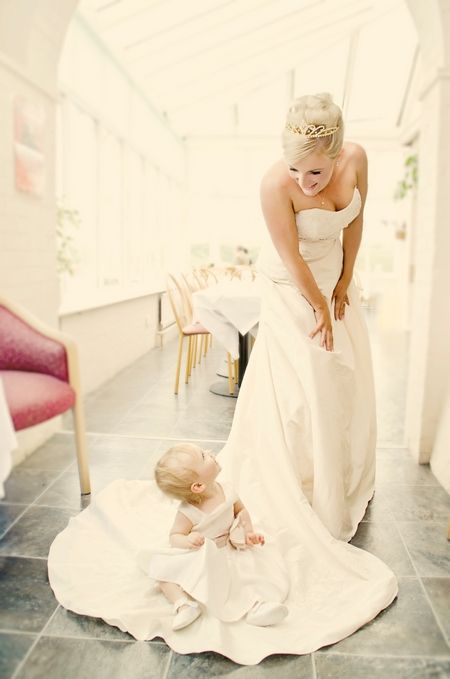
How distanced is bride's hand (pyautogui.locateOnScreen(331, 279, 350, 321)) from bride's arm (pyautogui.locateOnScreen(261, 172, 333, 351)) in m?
0.14

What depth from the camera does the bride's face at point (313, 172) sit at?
181 centimetres

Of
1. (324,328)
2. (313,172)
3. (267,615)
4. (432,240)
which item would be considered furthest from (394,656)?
(432,240)

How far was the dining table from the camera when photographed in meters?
4.04

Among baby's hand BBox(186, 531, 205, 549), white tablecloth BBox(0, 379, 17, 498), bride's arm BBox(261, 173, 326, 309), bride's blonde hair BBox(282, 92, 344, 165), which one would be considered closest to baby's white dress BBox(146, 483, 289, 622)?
baby's hand BBox(186, 531, 205, 549)

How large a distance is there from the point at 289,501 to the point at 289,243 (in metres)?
0.90

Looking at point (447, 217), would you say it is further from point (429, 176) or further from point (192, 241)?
point (192, 241)

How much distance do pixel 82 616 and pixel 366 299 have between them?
9759 mm

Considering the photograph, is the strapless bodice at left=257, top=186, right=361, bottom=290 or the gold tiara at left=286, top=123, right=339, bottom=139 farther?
the strapless bodice at left=257, top=186, right=361, bottom=290

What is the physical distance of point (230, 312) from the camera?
4.07m

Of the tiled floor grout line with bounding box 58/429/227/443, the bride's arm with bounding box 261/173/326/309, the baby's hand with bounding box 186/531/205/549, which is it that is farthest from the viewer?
the tiled floor grout line with bounding box 58/429/227/443

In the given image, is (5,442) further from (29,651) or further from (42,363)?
(42,363)

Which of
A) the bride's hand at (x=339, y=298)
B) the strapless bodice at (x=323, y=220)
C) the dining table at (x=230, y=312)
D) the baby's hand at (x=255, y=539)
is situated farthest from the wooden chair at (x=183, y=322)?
the baby's hand at (x=255, y=539)

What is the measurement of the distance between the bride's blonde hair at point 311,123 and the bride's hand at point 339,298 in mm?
564

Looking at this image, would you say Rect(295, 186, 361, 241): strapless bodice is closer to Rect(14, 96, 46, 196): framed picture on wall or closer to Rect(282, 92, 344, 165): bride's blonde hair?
Rect(282, 92, 344, 165): bride's blonde hair
